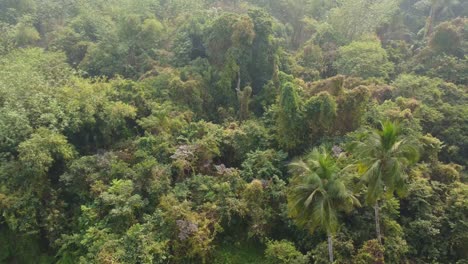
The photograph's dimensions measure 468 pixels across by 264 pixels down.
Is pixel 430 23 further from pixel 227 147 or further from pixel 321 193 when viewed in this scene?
pixel 321 193

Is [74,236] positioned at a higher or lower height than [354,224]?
lower

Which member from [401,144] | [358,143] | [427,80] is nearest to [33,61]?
[358,143]

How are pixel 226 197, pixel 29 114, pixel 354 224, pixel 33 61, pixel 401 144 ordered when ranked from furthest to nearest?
pixel 33 61 → pixel 29 114 → pixel 226 197 → pixel 354 224 → pixel 401 144

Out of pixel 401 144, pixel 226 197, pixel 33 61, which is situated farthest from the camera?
pixel 33 61

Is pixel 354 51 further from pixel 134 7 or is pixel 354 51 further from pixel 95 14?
pixel 95 14

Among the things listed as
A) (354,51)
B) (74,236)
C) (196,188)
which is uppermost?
(354,51)

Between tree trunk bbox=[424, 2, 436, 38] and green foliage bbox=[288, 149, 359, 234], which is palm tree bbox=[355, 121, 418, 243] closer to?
green foliage bbox=[288, 149, 359, 234]

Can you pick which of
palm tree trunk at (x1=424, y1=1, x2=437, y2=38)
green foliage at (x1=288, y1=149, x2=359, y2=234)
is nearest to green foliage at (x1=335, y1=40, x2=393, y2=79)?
palm tree trunk at (x1=424, y1=1, x2=437, y2=38)

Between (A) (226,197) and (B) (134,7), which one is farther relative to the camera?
(B) (134,7)
